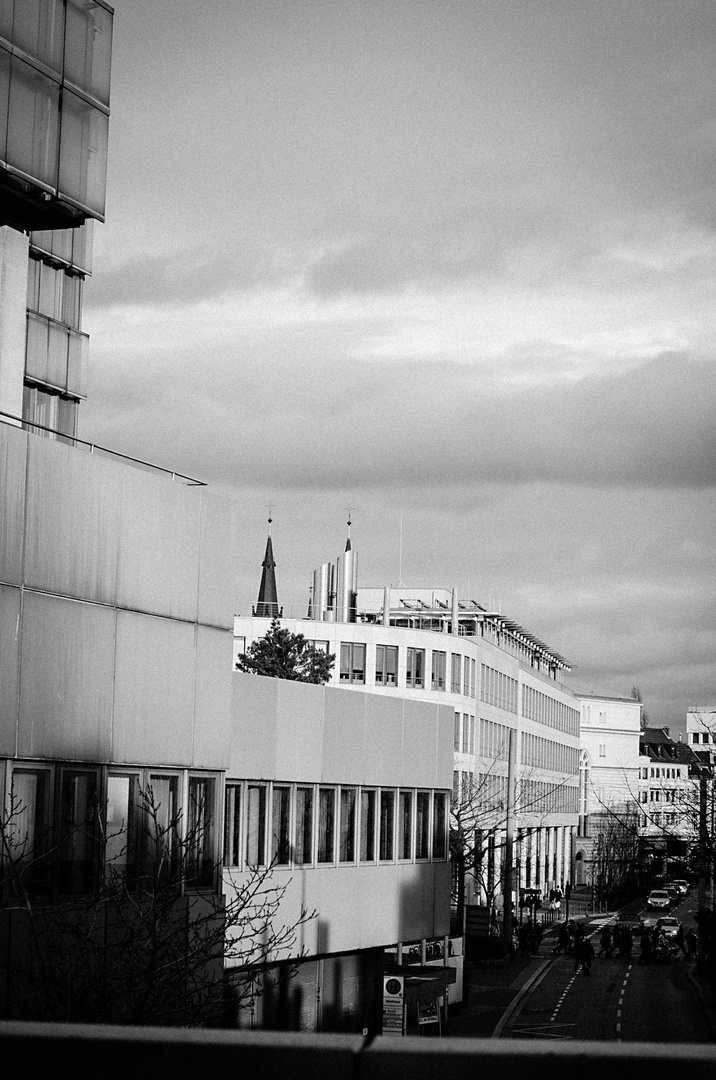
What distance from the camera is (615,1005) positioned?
166 feet

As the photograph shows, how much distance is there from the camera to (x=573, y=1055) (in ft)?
14.3

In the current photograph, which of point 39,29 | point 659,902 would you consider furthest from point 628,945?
point 39,29

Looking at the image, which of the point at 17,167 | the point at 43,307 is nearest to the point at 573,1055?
the point at 17,167

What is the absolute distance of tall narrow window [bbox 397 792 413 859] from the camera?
128ft

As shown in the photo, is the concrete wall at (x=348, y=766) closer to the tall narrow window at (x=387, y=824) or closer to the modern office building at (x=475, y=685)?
the tall narrow window at (x=387, y=824)

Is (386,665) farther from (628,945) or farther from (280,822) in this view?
(280,822)

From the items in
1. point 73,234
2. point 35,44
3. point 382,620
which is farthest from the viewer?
point 382,620

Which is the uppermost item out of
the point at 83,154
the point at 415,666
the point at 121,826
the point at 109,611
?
the point at 83,154

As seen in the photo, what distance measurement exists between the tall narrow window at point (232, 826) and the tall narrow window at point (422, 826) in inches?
414

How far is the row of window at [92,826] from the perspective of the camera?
18234 mm

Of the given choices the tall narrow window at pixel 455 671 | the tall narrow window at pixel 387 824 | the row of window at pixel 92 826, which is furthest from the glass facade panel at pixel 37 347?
the tall narrow window at pixel 455 671

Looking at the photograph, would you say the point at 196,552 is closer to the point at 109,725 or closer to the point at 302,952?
the point at 109,725

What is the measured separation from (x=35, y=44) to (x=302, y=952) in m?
18.9

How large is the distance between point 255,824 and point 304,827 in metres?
2.40
